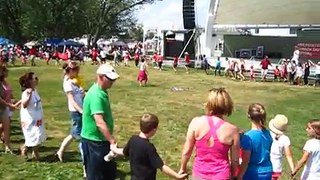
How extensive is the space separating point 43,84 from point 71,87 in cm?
1776

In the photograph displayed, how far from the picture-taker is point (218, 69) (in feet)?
125

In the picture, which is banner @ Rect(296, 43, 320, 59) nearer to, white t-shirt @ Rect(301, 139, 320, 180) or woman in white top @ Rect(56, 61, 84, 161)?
woman in white top @ Rect(56, 61, 84, 161)

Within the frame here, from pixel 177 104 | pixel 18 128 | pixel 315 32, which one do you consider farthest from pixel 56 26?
pixel 18 128

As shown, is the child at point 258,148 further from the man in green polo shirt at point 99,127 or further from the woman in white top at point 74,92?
the woman in white top at point 74,92

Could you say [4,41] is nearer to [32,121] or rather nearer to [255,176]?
[32,121]

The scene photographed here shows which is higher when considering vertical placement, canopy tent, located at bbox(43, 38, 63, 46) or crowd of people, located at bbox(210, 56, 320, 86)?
canopy tent, located at bbox(43, 38, 63, 46)

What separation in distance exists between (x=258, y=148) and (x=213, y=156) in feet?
2.18


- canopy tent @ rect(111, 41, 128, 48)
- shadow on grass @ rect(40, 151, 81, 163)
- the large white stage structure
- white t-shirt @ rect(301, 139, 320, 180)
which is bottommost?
shadow on grass @ rect(40, 151, 81, 163)

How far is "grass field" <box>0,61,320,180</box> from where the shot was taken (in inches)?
Result: 341

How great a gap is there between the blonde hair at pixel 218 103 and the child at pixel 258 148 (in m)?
0.49

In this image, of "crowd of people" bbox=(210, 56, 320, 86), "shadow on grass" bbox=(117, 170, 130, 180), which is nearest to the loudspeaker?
"crowd of people" bbox=(210, 56, 320, 86)

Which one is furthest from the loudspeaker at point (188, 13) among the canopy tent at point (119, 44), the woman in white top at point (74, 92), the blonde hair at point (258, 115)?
the blonde hair at point (258, 115)

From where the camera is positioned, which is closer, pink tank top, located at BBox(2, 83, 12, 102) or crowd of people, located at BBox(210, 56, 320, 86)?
pink tank top, located at BBox(2, 83, 12, 102)

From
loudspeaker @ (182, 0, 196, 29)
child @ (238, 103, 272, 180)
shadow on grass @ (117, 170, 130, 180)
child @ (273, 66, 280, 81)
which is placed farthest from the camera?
loudspeaker @ (182, 0, 196, 29)
